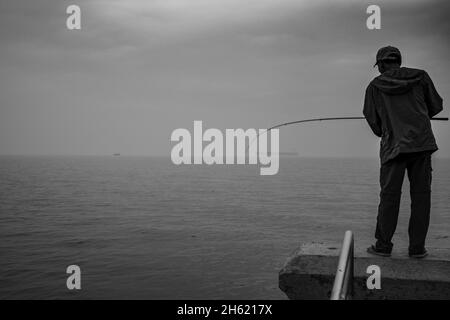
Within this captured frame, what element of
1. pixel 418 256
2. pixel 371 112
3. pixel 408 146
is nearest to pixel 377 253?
pixel 418 256

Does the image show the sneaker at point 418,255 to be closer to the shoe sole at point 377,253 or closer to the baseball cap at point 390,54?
the shoe sole at point 377,253

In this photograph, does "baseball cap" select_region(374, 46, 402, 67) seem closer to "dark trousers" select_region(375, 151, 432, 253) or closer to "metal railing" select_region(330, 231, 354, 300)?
"dark trousers" select_region(375, 151, 432, 253)

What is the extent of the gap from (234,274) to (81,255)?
5.97 meters

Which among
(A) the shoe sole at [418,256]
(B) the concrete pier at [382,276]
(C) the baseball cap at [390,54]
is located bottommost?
(B) the concrete pier at [382,276]

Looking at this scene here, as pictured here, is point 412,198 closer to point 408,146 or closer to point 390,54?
point 408,146

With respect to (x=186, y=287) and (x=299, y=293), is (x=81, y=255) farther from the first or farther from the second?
(x=299, y=293)

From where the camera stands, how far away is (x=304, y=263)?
133 inches

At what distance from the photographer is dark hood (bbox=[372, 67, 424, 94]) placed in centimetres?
347

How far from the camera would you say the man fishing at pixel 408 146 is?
3.46m

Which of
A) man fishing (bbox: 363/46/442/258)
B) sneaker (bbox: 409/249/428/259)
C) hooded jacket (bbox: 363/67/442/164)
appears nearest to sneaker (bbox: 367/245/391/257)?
man fishing (bbox: 363/46/442/258)

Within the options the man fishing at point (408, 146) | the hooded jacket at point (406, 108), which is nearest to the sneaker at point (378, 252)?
the man fishing at point (408, 146)

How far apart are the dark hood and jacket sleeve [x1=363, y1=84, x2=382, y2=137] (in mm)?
110

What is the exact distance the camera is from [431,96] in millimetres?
3531

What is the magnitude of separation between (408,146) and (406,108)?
351 mm
